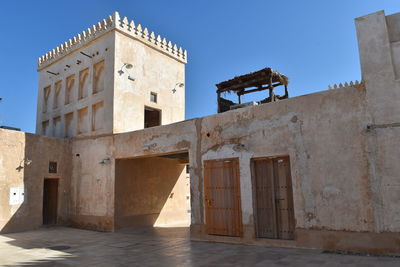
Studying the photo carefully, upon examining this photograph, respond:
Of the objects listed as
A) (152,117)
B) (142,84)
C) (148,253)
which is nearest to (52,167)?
A: (152,117)

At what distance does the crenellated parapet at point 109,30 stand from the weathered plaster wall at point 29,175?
522 centimetres

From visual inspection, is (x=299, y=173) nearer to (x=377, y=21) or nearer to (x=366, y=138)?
(x=366, y=138)

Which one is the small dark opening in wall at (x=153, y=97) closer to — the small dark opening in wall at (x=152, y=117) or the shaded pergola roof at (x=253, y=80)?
the small dark opening in wall at (x=152, y=117)

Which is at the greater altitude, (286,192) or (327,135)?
(327,135)

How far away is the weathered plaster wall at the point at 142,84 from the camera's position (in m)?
14.1

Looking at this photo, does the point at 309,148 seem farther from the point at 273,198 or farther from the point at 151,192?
the point at 151,192

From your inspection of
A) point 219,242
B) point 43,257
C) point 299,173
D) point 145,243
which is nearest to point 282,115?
point 299,173

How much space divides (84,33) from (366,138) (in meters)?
13.8

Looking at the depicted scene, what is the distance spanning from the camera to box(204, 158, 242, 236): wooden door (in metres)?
9.34

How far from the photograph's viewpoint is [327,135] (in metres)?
8.03

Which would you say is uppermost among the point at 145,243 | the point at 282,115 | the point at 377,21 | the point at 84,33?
the point at 84,33

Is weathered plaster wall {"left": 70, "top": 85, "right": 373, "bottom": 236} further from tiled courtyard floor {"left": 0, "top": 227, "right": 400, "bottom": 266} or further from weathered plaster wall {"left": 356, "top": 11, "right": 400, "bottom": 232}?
tiled courtyard floor {"left": 0, "top": 227, "right": 400, "bottom": 266}

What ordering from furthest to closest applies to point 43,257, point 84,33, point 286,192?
point 84,33, point 286,192, point 43,257

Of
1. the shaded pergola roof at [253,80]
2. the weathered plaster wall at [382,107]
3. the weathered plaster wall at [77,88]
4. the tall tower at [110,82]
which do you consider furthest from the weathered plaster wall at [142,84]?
the weathered plaster wall at [382,107]
